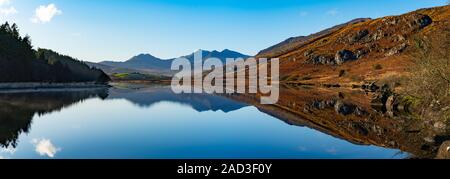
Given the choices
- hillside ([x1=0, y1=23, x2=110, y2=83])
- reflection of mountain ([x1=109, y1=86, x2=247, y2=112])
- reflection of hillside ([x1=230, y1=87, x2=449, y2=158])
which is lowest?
reflection of mountain ([x1=109, y1=86, x2=247, y2=112])

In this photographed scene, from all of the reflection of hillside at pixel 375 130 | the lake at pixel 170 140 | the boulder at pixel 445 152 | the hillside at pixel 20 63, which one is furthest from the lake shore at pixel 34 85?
the boulder at pixel 445 152

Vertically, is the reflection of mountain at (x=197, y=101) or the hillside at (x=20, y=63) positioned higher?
the hillside at (x=20, y=63)

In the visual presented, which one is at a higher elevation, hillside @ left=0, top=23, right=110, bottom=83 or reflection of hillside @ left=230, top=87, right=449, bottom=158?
hillside @ left=0, top=23, right=110, bottom=83

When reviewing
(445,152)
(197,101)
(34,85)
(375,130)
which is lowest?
(197,101)

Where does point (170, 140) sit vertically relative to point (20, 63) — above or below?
below

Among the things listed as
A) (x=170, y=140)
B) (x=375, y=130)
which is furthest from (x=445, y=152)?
(x=170, y=140)

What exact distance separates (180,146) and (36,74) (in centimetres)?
11913

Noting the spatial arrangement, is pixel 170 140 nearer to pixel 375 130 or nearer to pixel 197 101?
pixel 375 130

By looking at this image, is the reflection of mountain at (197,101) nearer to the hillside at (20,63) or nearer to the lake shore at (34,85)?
the lake shore at (34,85)

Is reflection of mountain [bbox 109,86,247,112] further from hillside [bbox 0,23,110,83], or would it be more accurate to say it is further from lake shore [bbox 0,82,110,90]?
hillside [bbox 0,23,110,83]

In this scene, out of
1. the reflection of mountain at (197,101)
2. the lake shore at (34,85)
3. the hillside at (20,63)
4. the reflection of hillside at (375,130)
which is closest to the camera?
the reflection of hillside at (375,130)

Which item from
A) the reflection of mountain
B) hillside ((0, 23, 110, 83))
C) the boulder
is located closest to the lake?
the boulder
